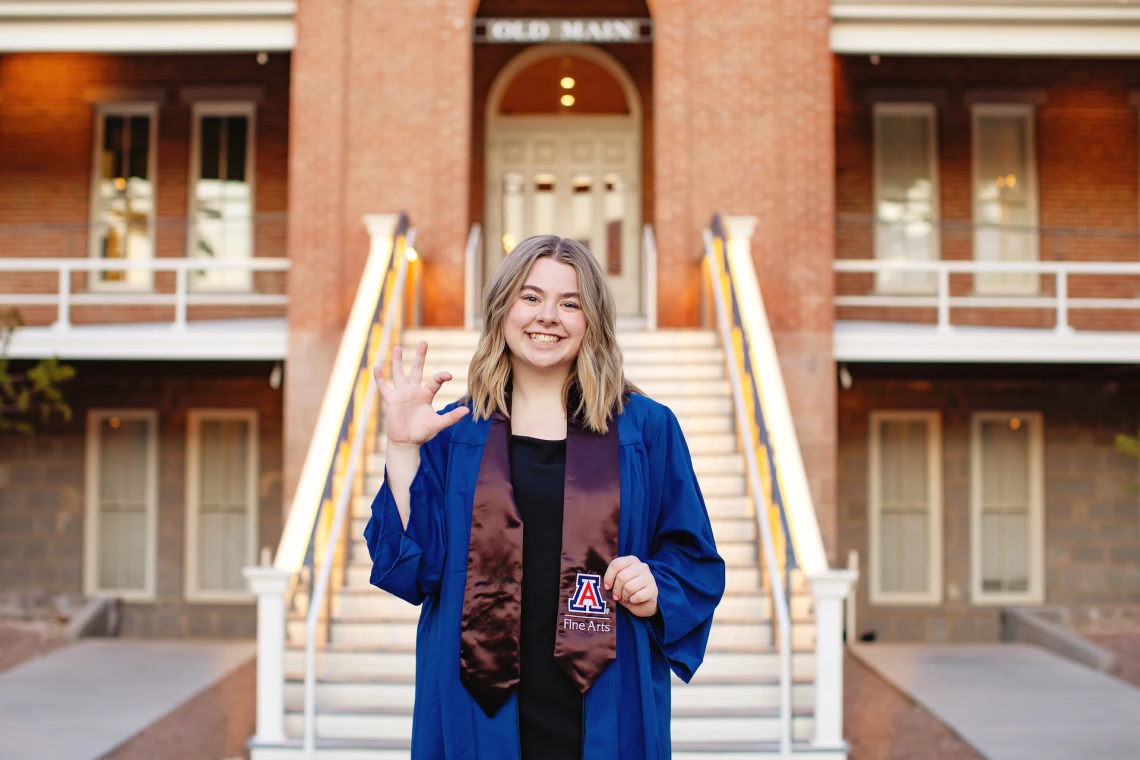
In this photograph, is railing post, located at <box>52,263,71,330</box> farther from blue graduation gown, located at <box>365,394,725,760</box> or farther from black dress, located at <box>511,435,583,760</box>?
black dress, located at <box>511,435,583,760</box>

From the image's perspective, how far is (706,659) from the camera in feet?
20.6

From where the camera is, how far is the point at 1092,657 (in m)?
9.43

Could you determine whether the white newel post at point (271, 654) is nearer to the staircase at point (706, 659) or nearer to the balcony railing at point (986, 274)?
the staircase at point (706, 659)

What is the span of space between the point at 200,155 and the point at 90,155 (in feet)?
4.18

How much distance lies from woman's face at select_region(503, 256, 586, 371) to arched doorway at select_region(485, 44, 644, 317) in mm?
10459

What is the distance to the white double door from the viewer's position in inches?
514

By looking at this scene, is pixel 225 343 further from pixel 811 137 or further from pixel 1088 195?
pixel 1088 195

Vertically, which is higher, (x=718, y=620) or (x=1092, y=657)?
(x=718, y=620)

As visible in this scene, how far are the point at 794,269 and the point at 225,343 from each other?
522 centimetres

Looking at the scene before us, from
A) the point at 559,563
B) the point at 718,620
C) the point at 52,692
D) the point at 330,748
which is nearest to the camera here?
the point at 559,563

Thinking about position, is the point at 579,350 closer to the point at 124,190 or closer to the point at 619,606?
the point at 619,606

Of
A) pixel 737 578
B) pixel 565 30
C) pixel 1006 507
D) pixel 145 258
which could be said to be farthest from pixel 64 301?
pixel 1006 507

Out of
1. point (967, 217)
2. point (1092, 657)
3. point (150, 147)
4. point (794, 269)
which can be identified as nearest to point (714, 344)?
point (794, 269)

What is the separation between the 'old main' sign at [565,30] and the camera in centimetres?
1012
